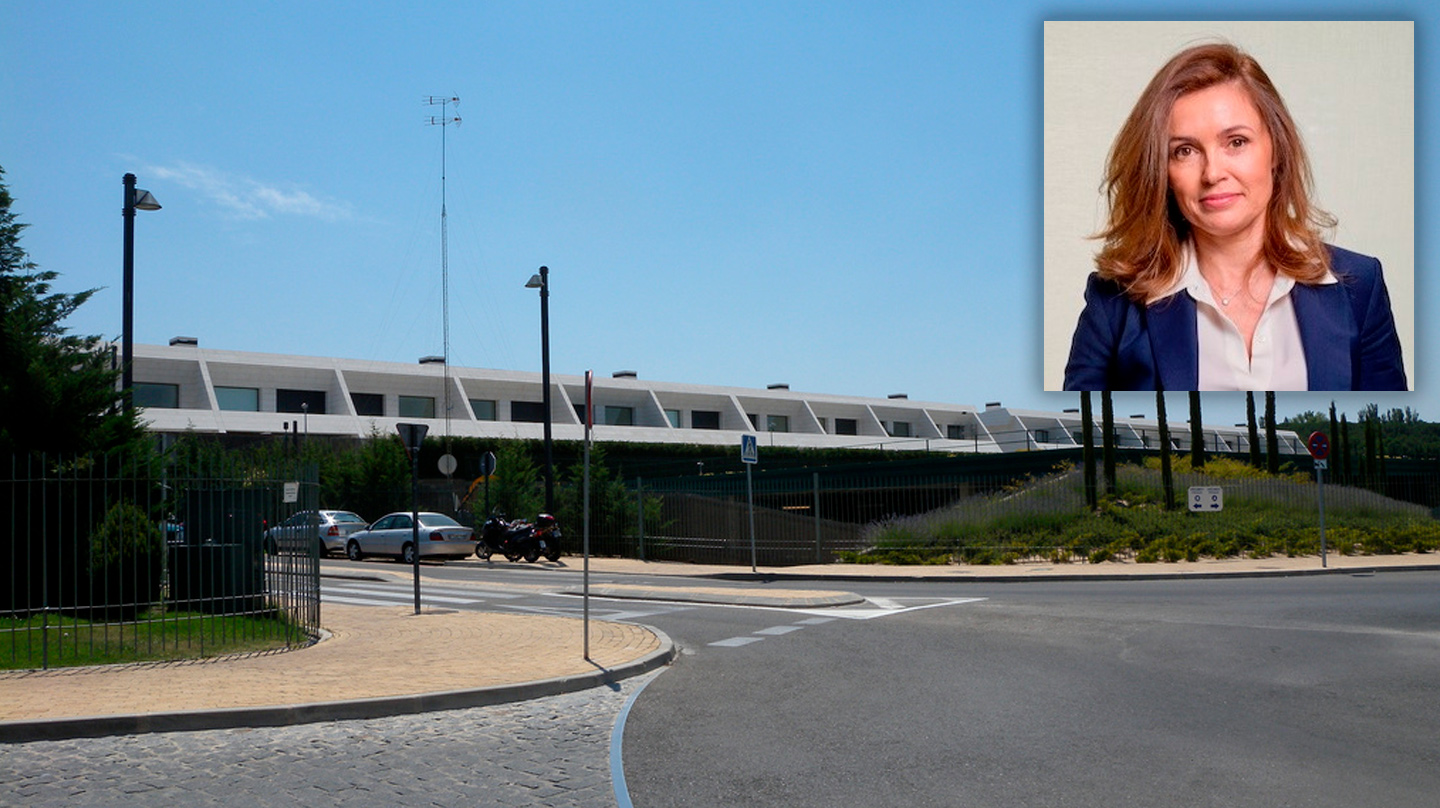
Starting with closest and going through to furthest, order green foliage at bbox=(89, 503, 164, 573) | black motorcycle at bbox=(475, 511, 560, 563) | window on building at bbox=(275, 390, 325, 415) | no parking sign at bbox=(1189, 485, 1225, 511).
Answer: green foliage at bbox=(89, 503, 164, 573) → no parking sign at bbox=(1189, 485, 1225, 511) → black motorcycle at bbox=(475, 511, 560, 563) → window on building at bbox=(275, 390, 325, 415)

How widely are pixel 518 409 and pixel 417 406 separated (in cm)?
503

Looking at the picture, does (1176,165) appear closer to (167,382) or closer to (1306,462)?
(1306,462)

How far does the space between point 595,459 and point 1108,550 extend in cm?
1419

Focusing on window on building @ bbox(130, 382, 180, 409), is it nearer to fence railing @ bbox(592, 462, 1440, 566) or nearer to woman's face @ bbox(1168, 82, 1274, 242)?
fence railing @ bbox(592, 462, 1440, 566)

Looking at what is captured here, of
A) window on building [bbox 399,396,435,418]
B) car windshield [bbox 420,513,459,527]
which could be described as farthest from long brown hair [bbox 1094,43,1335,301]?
window on building [bbox 399,396,435,418]

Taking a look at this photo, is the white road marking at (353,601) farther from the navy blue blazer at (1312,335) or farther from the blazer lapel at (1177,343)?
the blazer lapel at (1177,343)

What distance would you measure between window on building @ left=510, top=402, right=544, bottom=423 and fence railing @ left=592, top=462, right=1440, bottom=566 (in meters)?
26.4

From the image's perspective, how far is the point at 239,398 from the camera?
49.9 meters

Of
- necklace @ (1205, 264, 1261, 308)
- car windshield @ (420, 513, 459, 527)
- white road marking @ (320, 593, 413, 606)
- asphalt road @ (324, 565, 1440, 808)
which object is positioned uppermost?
necklace @ (1205, 264, 1261, 308)

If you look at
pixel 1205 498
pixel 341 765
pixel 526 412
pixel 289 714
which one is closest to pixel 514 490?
pixel 1205 498

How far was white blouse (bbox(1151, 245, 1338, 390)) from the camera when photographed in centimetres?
2095

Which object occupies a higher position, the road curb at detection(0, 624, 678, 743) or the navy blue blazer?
the navy blue blazer

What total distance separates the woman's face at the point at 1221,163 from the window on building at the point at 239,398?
39.7 m

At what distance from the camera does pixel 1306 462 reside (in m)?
38.7
